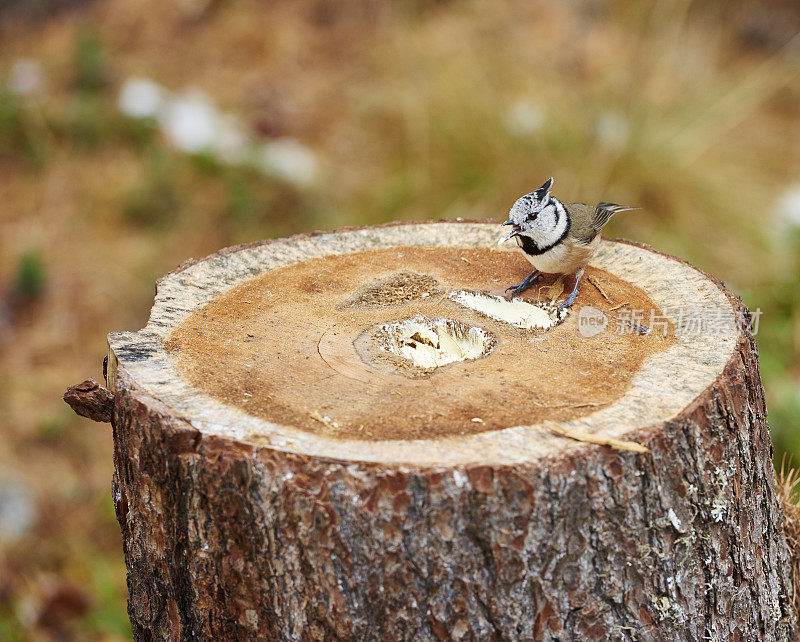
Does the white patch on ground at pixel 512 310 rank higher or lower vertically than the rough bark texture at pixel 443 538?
higher

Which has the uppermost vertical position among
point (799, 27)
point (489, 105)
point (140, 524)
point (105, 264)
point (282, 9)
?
point (799, 27)

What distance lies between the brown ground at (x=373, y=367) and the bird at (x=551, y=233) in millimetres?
93

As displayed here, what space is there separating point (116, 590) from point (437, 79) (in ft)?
11.7

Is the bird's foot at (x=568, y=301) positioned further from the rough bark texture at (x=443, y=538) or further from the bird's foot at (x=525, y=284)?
the rough bark texture at (x=443, y=538)

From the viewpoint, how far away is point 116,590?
3268 mm

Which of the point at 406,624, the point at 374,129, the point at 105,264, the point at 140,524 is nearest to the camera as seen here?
the point at 406,624

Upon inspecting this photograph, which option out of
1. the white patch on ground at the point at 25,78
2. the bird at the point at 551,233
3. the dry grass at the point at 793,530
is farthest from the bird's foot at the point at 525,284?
the white patch on ground at the point at 25,78

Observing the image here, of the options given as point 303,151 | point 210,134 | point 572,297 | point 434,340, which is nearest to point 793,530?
point 572,297

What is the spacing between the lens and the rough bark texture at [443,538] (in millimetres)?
1498

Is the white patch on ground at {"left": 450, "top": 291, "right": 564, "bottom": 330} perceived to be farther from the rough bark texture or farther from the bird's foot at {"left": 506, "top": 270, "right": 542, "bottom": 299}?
the rough bark texture

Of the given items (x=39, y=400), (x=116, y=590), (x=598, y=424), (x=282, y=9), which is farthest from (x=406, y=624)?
(x=282, y=9)

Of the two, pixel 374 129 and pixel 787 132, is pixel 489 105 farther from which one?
pixel 787 132

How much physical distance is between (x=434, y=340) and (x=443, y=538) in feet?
2.09

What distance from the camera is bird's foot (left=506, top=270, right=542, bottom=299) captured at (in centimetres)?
228
